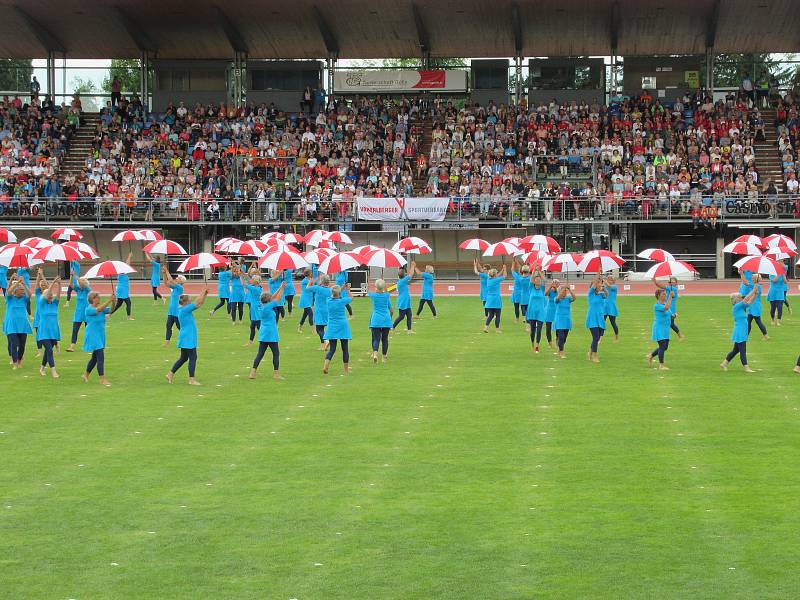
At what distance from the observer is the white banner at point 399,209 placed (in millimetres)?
46406

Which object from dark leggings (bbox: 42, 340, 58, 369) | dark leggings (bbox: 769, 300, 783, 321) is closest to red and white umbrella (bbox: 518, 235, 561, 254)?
dark leggings (bbox: 769, 300, 783, 321)

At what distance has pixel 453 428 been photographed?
15555mm

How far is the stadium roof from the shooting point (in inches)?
2007

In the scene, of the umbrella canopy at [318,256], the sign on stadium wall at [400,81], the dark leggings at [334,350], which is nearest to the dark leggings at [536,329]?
the dark leggings at [334,350]

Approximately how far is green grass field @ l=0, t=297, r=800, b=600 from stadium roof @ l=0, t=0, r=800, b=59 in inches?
1277

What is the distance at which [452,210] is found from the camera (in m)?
46.9

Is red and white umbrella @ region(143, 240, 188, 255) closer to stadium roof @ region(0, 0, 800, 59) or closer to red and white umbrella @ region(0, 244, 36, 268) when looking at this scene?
red and white umbrella @ region(0, 244, 36, 268)

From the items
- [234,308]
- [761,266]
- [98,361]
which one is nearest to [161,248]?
[234,308]

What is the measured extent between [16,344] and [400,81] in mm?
37124

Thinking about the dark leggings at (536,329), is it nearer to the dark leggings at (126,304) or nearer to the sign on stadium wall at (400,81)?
the dark leggings at (126,304)

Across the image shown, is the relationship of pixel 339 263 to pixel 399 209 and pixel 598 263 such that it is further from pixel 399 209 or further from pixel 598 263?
pixel 399 209

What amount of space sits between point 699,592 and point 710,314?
79.9 feet

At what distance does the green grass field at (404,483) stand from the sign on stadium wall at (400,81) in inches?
1413

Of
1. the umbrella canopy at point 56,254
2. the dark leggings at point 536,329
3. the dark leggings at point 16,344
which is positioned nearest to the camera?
the dark leggings at point 16,344
